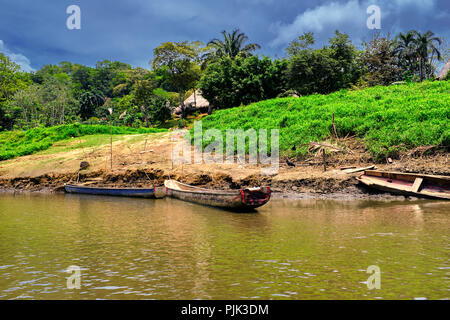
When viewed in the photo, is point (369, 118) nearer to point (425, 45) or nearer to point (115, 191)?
point (115, 191)

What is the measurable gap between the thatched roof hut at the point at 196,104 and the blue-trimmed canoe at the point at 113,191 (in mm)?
32316

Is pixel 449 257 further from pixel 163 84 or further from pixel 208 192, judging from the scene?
pixel 163 84

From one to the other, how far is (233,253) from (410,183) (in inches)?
394

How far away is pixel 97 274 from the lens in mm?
6875

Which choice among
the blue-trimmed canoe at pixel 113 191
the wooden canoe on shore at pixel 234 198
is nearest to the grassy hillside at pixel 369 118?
the wooden canoe on shore at pixel 234 198

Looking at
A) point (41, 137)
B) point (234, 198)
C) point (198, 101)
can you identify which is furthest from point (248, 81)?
point (234, 198)

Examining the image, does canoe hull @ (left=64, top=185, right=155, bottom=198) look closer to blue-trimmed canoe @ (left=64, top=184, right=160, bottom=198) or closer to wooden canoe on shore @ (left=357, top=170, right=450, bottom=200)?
blue-trimmed canoe @ (left=64, top=184, right=160, bottom=198)

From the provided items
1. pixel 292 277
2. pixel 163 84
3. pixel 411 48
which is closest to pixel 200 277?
pixel 292 277

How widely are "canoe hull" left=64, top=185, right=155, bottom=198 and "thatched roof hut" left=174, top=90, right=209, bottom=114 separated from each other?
32316 mm

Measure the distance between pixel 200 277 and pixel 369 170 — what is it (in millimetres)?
12009

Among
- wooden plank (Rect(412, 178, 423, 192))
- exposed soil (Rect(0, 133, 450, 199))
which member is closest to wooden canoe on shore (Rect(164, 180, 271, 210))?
exposed soil (Rect(0, 133, 450, 199))

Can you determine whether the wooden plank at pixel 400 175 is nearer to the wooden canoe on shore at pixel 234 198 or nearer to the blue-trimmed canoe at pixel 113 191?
the wooden canoe on shore at pixel 234 198

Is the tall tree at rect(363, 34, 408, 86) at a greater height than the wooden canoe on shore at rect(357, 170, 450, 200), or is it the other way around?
the tall tree at rect(363, 34, 408, 86)

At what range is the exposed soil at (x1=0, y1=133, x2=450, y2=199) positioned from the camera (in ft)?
54.3
